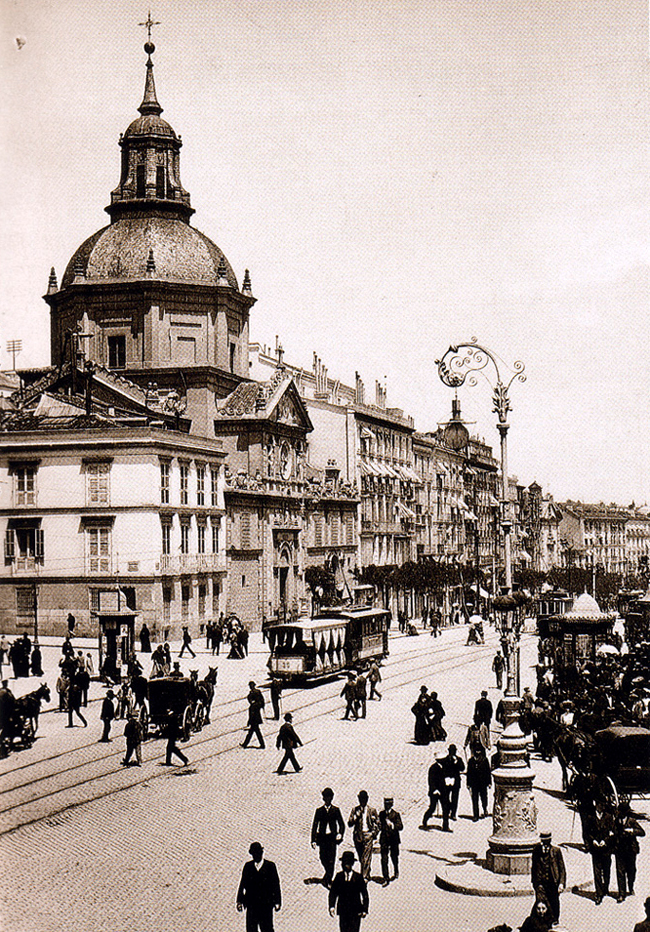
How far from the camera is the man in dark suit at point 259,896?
502 inches

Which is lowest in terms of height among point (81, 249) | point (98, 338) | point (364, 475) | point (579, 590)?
point (579, 590)

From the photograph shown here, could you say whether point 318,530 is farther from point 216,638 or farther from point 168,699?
point 168,699

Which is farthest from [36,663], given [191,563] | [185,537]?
[191,563]

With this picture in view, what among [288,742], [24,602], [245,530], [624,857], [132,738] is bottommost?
[624,857]

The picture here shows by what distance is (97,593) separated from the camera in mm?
46469

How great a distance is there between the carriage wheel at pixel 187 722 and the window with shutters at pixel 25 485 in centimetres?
2223

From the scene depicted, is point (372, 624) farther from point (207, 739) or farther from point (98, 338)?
point (98, 338)

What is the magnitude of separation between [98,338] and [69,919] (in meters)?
55.8

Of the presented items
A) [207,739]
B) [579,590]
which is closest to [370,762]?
[207,739]

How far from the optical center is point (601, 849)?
1474 cm

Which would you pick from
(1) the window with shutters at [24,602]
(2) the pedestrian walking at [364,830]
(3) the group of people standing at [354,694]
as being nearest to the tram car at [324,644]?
(3) the group of people standing at [354,694]

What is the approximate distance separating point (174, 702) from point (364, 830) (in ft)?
38.5

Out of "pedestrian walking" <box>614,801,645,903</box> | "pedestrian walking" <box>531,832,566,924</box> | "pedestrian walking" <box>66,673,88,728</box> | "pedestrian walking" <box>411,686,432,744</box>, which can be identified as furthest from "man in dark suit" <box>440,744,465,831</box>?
"pedestrian walking" <box>66,673,88,728</box>

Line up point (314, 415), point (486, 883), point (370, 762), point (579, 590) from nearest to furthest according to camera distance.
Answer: point (486, 883)
point (370, 762)
point (314, 415)
point (579, 590)
